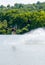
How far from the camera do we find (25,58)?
8766mm

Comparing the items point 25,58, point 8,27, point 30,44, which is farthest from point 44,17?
point 25,58

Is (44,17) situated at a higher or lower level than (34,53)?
lower

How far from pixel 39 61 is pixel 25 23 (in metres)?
12.3

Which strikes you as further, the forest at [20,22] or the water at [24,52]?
the forest at [20,22]

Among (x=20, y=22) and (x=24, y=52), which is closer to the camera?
(x=24, y=52)

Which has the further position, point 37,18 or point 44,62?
point 37,18

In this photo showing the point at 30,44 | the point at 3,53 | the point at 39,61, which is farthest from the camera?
the point at 30,44

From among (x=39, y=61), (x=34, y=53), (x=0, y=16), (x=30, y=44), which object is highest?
(x=39, y=61)

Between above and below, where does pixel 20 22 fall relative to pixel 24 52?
below

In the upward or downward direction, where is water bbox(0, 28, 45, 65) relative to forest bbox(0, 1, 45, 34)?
upward

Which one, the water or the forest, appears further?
the forest

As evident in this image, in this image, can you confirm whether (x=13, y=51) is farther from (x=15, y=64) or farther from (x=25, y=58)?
(x=15, y=64)

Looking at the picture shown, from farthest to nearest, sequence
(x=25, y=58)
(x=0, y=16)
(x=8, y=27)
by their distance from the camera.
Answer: (x=0, y=16) → (x=8, y=27) → (x=25, y=58)

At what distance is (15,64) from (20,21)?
1349cm
